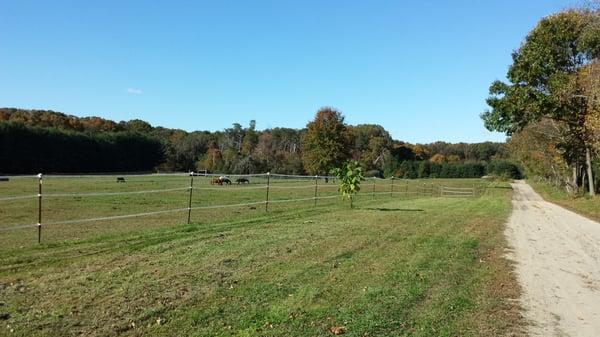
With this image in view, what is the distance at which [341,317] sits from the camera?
17.4 ft

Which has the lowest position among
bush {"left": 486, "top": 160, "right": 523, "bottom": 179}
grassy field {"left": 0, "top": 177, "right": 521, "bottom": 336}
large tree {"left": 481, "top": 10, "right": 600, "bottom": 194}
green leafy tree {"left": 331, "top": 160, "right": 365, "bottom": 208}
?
grassy field {"left": 0, "top": 177, "right": 521, "bottom": 336}

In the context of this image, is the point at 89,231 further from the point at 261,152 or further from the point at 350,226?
the point at 261,152

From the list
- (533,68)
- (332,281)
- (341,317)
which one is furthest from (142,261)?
(533,68)

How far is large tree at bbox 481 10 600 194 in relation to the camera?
82.8 ft

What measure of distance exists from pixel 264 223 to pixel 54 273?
718 cm

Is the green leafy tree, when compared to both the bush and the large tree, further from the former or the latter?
the bush

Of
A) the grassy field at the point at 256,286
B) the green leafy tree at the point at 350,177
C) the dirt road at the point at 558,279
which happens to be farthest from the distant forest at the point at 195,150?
Result: the grassy field at the point at 256,286

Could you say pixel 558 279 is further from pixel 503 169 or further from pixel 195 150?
pixel 503 169

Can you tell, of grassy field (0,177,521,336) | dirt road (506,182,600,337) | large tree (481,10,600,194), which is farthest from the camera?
large tree (481,10,600,194)

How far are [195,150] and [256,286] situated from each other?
130513 mm

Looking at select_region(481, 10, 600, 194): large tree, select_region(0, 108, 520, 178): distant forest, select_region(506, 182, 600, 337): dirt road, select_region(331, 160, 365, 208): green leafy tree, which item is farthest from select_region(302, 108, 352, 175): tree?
select_region(506, 182, 600, 337): dirt road

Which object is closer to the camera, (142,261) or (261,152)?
(142,261)

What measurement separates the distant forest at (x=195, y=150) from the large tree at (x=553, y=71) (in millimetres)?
45512

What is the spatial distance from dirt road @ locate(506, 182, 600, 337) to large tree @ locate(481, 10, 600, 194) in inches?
539
